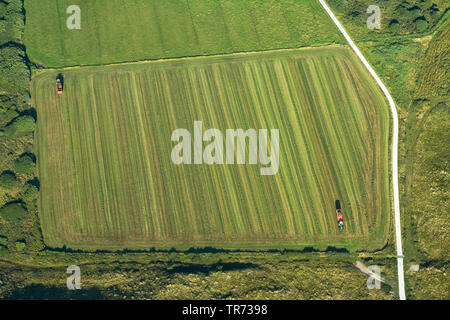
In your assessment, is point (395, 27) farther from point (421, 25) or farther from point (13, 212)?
point (13, 212)

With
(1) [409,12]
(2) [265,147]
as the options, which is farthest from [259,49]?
(1) [409,12]

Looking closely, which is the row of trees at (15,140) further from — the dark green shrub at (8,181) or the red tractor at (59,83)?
the red tractor at (59,83)

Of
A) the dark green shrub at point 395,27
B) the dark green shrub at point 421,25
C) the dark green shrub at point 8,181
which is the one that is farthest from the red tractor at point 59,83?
the dark green shrub at point 421,25

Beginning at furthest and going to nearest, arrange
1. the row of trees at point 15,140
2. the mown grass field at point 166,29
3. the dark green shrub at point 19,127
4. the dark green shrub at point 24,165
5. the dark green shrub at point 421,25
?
1. the mown grass field at point 166,29
2. the dark green shrub at point 421,25
3. the dark green shrub at point 19,127
4. the dark green shrub at point 24,165
5. the row of trees at point 15,140

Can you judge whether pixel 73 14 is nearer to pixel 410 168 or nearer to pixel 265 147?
pixel 265 147

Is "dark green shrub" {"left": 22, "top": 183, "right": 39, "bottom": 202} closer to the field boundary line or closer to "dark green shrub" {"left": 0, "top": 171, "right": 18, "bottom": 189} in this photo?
"dark green shrub" {"left": 0, "top": 171, "right": 18, "bottom": 189}

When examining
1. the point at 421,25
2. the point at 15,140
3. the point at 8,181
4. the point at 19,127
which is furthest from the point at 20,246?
the point at 421,25

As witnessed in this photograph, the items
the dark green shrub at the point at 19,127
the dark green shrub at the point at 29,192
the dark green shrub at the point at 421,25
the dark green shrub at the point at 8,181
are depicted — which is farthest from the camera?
the dark green shrub at the point at 421,25
